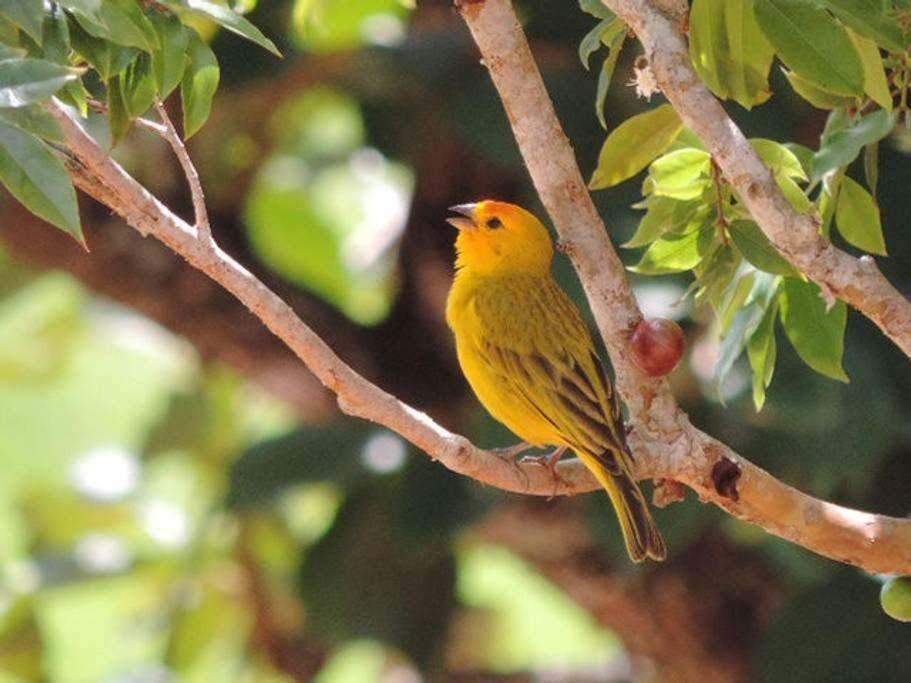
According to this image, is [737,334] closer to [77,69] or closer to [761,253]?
[761,253]

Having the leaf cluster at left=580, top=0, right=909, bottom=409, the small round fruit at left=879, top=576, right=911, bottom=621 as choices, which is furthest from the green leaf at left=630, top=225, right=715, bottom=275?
the small round fruit at left=879, top=576, right=911, bottom=621

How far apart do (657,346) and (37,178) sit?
0.85 meters

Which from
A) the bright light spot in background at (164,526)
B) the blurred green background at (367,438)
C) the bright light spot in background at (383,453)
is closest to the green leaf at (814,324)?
the blurred green background at (367,438)

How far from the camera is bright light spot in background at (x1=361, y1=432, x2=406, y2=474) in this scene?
16.0 feet

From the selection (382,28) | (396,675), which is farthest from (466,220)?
(396,675)

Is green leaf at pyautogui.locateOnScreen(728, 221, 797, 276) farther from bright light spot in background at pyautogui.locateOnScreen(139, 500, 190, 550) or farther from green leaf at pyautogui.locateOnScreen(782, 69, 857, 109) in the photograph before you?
bright light spot in background at pyautogui.locateOnScreen(139, 500, 190, 550)

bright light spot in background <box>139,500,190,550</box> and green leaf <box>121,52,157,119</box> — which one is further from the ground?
green leaf <box>121,52,157,119</box>

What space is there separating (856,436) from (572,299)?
0.73 metres

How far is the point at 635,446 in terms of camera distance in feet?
8.11

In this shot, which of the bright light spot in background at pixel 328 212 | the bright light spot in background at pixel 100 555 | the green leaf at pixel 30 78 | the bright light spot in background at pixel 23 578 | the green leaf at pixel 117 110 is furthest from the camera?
the bright light spot in background at pixel 328 212

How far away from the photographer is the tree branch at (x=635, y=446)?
2242mm

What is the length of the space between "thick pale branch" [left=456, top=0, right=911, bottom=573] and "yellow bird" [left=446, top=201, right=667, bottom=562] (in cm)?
9

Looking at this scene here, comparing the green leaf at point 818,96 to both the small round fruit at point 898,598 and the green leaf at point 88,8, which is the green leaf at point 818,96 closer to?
the small round fruit at point 898,598

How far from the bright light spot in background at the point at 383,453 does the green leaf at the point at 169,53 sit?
2.77m
